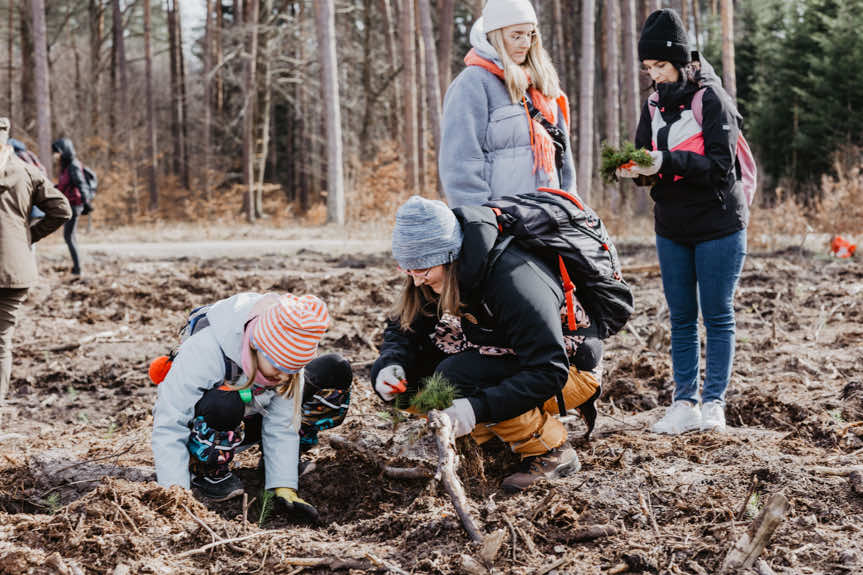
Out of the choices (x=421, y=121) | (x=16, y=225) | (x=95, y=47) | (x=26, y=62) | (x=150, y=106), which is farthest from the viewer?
(x=95, y=47)

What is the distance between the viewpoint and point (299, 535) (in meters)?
2.67

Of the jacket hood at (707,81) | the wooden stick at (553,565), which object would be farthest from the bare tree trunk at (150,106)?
the wooden stick at (553,565)

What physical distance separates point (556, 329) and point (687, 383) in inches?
53.2

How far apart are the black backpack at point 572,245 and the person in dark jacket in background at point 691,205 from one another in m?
0.66

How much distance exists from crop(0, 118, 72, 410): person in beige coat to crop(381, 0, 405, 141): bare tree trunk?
1912 centimetres

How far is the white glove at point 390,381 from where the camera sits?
3.15m

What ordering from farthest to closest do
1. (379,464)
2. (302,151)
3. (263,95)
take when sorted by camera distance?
(302,151), (263,95), (379,464)

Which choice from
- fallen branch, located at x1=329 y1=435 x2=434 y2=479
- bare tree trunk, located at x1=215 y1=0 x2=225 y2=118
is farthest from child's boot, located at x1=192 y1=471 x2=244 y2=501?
bare tree trunk, located at x1=215 y1=0 x2=225 y2=118

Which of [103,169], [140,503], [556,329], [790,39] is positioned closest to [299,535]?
[140,503]

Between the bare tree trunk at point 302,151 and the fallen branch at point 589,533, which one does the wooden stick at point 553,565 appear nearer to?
the fallen branch at point 589,533

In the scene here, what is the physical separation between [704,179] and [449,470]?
1.91 metres

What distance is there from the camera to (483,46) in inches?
146

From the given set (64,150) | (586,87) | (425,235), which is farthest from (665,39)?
(586,87)

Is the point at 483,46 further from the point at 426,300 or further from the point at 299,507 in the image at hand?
the point at 299,507
